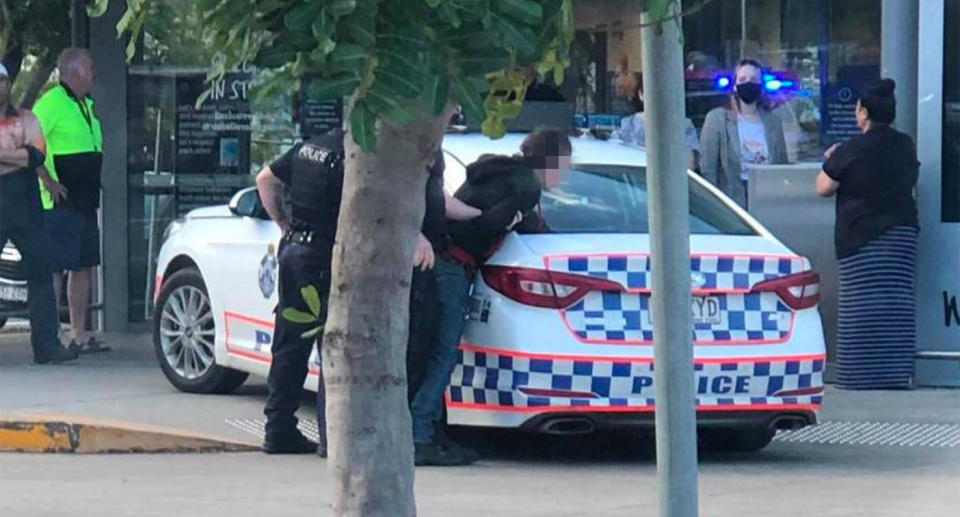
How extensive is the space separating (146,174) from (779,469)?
6236 millimetres

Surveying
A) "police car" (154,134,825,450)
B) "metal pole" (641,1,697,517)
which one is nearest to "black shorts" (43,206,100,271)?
"police car" (154,134,825,450)

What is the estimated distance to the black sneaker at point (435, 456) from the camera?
333 inches

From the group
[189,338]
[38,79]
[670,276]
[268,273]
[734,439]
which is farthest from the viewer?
[38,79]

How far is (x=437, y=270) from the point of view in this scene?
8398 millimetres

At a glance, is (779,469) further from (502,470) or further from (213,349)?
(213,349)

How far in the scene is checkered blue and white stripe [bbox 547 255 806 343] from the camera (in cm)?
826

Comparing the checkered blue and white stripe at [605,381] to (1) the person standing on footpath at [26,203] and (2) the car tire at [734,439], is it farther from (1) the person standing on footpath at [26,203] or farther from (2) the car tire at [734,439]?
(1) the person standing on footpath at [26,203]

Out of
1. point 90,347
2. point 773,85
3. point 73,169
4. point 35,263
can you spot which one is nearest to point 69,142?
point 73,169

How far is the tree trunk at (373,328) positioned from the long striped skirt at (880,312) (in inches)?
282

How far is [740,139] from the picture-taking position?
1198 cm

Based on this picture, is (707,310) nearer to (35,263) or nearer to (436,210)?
(436,210)

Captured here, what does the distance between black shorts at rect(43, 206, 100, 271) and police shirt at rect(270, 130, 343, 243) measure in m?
3.77

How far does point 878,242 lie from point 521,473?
325 centimetres

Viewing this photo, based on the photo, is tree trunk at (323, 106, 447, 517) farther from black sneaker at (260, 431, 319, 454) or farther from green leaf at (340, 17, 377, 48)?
black sneaker at (260, 431, 319, 454)
